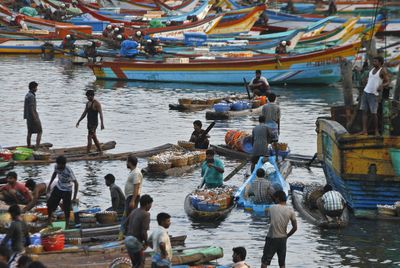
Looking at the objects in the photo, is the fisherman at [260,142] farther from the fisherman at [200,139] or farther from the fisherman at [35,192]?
the fisherman at [35,192]

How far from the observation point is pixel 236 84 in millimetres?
47156

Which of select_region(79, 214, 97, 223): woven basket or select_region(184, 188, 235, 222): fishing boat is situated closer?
select_region(79, 214, 97, 223): woven basket

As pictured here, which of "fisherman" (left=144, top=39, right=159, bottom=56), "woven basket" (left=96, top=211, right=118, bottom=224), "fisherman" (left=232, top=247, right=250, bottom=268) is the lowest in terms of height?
"woven basket" (left=96, top=211, right=118, bottom=224)

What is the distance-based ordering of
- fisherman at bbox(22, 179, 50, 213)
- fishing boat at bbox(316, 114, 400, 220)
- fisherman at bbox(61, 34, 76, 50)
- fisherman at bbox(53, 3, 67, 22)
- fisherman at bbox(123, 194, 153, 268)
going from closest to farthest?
fisherman at bbox(123, 194, 153, 268), fisherman at bbox(22, 179, 50, 213), fishing boat at bbox(316, 114, 400, 220), fisherman at bbox(61, 34, 76, 50), fisherman at bbox(53, 3, 67, 22)

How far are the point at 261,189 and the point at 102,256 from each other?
5557 millimetres

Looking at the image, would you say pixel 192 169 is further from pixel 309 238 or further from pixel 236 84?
pixel 236 84

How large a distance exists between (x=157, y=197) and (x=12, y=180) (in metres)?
4.42

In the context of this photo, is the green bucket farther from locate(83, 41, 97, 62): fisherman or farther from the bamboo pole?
locate(83, 41, 97, 62): fisherman

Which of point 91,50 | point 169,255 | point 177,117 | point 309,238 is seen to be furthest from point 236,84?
point 169,255

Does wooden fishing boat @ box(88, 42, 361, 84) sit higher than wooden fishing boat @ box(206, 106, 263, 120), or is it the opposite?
wooden fishing boat @ box(88, 42, 361, 84)

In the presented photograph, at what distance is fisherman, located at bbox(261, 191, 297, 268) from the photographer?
18.4 meters

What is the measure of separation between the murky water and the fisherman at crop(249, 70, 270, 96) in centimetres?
109

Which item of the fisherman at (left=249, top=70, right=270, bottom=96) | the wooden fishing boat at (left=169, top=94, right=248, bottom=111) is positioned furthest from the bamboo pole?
the wooden fishing boat at (left=169, top=94, right=248, bottom=111)

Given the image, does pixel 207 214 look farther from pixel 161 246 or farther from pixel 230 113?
pixel 230 113
